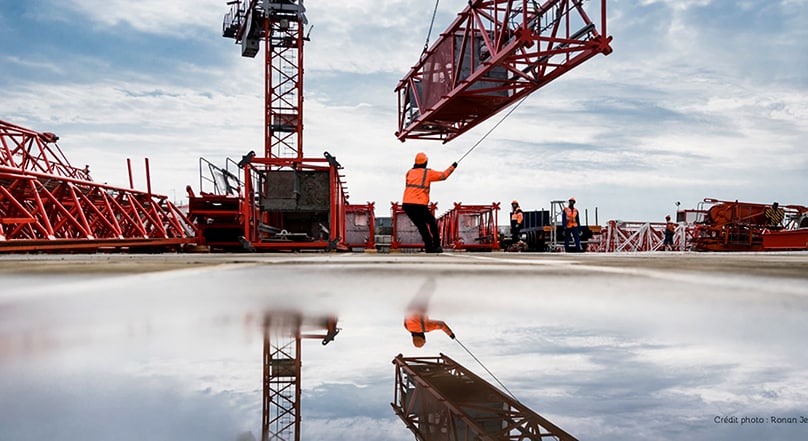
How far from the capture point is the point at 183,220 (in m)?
16.8

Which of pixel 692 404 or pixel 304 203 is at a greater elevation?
pixel 304 203

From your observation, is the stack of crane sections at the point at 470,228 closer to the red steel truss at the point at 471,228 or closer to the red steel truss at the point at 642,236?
the red steel truss at the point at 471,228

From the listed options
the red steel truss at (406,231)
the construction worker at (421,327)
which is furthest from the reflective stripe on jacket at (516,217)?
the construction worker at (421,327)

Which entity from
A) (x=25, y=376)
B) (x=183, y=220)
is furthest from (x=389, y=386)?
(x=183, y=220)

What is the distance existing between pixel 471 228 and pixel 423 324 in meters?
20.1

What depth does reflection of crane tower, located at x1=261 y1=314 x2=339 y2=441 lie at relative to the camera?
776 mm

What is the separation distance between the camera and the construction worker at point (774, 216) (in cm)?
2302

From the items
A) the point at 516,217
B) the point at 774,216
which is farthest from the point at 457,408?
the point at 774,216

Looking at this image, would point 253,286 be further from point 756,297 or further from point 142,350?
point 756,297

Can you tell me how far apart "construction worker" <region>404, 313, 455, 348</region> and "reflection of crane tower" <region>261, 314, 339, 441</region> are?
0.59 ft

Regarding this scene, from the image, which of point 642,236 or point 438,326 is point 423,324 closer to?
point 438,326

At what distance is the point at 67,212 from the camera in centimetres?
1100

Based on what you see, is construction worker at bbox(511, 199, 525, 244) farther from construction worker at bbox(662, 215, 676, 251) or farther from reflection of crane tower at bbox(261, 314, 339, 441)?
reflection of crane tower at bbox(261, 314, 339, 441)

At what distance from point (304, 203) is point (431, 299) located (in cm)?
1201
